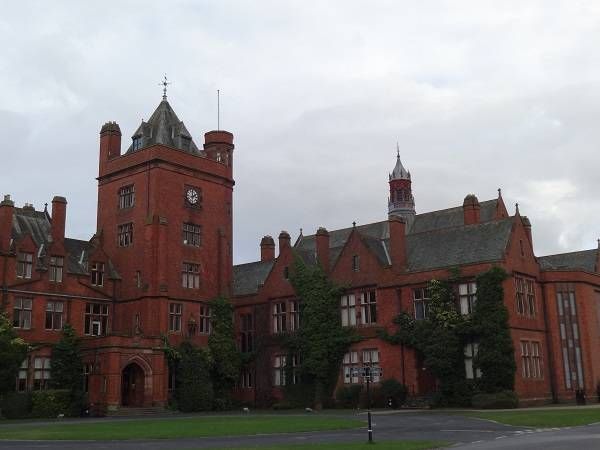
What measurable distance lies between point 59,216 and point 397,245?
82.6 ft

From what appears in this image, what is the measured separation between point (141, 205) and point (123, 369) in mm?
13012

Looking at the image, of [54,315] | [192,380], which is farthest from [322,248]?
[54,315]

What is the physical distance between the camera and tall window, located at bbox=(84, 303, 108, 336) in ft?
176

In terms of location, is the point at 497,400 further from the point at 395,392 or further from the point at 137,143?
the point at 137,143

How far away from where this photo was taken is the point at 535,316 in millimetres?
50656

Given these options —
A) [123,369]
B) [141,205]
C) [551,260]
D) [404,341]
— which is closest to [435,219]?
[551,260]

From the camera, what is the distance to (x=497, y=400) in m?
43.2

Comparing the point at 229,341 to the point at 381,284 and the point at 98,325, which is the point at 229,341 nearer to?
the point at 98,325

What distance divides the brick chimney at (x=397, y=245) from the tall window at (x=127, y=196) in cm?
2044

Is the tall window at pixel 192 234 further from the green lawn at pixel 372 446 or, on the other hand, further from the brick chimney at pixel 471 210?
the green lawn at pixel 372 446

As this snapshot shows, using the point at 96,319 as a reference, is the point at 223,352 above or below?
below

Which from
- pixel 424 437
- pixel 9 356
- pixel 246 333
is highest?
pixel 246 333

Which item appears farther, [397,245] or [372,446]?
[397,245]

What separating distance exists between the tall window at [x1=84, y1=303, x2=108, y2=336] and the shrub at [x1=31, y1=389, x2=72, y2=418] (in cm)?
734
